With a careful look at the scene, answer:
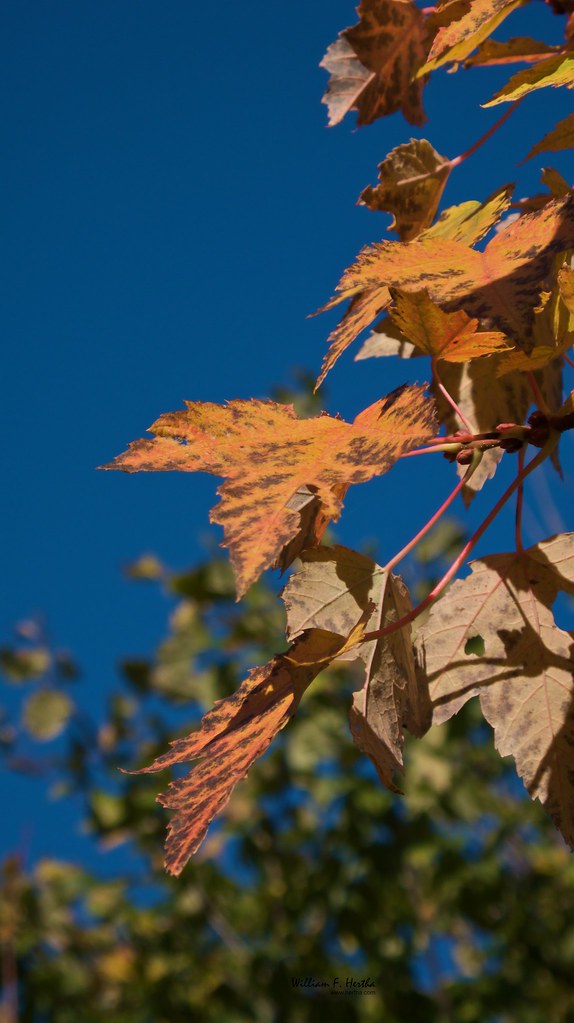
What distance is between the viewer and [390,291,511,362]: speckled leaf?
1.76ft

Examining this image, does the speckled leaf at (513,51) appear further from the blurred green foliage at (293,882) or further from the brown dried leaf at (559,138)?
the blurred green foliage at (293,882)

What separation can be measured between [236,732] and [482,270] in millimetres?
325

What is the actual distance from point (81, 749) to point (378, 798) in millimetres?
896

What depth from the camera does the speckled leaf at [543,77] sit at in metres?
0.56

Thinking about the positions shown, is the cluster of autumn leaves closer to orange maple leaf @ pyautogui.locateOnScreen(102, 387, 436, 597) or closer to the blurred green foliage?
orange maple leaf @ pyautogui.locateOnScreen(102, 387, 436, 597)

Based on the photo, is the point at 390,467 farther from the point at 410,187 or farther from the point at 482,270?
the point at 410,187

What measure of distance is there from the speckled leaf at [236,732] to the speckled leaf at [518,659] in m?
0.11

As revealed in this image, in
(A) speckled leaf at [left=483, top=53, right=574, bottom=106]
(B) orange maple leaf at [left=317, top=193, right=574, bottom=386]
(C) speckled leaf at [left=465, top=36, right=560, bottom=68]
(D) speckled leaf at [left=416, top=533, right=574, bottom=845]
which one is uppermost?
(C) speckled leaf at [left=465, top=36, right=560, bottom=68]

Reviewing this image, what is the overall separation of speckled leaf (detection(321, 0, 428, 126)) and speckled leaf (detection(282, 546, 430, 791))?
497 millimetres

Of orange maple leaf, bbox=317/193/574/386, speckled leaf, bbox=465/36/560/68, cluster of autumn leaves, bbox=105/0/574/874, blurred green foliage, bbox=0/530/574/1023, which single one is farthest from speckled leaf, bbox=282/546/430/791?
blurred green foliage, bbox=0/530/574/1023

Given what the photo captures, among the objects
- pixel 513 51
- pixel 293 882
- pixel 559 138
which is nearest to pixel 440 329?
pixel 559 138

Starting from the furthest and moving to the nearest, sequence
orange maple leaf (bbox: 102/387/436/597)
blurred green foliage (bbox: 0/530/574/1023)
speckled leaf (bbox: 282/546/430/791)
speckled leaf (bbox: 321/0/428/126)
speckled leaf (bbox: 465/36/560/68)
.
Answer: blurred green foliage (bbox: 0/530/574/1023), speckled leaf (bbox: 321/0/428/126), speckled leaf (bbox: 465/36/560/68), speckled leaf (bbox: 282/546/430/791), orange maple leaf (bbox: 102/387/436/597)

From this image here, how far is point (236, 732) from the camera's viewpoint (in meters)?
0.52

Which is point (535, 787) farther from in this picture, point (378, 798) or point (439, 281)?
point (378, 798)
